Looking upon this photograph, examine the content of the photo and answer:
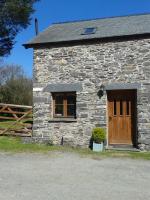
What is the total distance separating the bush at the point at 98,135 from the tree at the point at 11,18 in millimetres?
12544

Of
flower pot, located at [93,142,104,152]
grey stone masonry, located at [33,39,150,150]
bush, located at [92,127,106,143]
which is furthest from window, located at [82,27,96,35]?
flower pot, located at [93,142,104,152]

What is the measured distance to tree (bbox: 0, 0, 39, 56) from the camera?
24.3m

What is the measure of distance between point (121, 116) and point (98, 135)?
1.41 meters

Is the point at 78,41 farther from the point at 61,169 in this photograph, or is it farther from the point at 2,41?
the point at 2,41

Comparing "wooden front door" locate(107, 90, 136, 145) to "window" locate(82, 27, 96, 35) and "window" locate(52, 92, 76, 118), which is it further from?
"window" locate(82, 27, 96, 35)

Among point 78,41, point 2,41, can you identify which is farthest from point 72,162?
point 2,41

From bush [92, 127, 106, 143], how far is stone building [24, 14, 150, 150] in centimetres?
39

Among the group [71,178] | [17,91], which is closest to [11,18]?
[17,91]

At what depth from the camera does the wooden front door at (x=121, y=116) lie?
609 inches

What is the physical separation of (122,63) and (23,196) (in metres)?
9.01

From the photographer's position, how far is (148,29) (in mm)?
15297

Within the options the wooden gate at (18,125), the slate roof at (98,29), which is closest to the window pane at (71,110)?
the wooden gate at (18,125)

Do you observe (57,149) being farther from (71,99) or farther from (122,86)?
(122,86)

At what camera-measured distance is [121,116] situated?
51.2 feet
